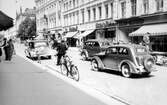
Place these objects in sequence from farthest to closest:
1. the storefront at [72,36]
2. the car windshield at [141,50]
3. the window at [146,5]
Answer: the storefront at [72,36], the window at [146,5], the car windshield at [141,50]

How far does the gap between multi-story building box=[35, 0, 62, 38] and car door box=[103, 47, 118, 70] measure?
39.0 metres

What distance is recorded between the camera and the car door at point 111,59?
1129cm

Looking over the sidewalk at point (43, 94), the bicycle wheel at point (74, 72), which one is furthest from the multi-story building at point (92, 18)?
the sidewalk at point (43, 94)

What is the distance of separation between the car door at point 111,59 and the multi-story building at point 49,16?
39047 millimetres

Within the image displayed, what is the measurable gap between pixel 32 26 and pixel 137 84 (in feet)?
248

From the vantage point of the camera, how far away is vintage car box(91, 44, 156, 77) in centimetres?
1024

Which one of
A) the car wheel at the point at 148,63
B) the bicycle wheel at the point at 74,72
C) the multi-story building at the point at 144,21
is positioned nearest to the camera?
the bicycle wheel at the point at 74,72

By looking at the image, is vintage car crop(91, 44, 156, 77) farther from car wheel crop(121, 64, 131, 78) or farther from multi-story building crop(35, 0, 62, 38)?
multi-story building crop(35, 0, 62, 38)

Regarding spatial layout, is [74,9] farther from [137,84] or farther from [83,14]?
[137,84]

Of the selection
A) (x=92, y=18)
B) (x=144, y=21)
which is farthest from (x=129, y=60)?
(x=92, y=18)

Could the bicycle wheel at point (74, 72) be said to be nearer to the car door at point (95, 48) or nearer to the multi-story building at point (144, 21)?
the car door at point (95, 48)

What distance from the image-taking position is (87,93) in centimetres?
746

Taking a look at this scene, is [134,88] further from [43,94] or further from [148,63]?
[43,94]

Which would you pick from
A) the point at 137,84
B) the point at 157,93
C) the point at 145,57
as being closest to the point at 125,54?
the point at 145,57
